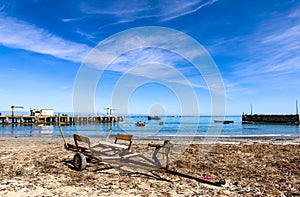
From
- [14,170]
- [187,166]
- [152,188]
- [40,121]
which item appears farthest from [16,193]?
[40,121]

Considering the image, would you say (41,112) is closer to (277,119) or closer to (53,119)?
(53,119)

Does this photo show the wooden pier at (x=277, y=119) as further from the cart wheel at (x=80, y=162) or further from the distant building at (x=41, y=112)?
the cart wheel at (x=80, y=162)

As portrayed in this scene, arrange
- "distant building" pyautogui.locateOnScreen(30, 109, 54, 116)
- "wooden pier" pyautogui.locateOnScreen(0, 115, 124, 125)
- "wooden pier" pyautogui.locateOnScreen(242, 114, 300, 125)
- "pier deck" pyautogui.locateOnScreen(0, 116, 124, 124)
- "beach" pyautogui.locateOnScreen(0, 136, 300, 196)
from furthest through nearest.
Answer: "wooden pier" pyautogui.locateOnScreen(242, 114, 300, 125)
"distant building" pyautogui.locateOnScreen(30, 109, 54, 116)
"wooden pier" pyautogui.locateOnScreen(0, 115, 124, 125)
"pier deck" pyautogui.locateOnScreen(0, 116, 124, 124)
"beach" pyautogui.locateOnScreen(0, 136, 300, 196)

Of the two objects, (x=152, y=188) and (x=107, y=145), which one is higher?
(x=107, y=145)

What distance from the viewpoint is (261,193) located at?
596 centimetres

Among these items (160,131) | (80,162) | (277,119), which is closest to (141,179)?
(80,162)

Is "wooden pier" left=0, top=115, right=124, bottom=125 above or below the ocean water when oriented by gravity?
above

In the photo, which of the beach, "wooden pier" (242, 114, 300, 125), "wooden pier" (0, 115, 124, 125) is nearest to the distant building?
"wooden pier" (0, 115, 124, 125)

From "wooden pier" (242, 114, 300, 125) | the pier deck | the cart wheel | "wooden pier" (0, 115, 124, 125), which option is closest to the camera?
the cart wheel

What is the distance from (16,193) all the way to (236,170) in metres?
7.25

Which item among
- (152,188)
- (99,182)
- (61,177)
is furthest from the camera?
(61,177)

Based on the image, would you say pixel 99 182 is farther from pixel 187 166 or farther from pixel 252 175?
pixel 252 175

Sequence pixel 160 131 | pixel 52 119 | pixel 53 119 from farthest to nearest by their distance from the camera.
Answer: pixel 53 119, pixel 52 119, pixel 160 131

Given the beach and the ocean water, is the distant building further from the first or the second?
the beach
